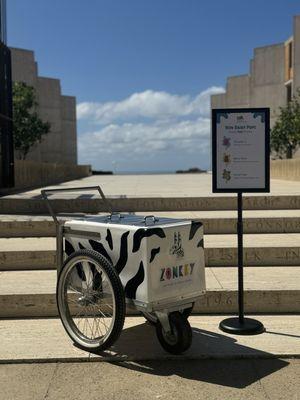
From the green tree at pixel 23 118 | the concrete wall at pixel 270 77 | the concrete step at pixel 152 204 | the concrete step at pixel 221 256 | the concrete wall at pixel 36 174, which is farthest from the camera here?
the concrete wall at pixel 270 77

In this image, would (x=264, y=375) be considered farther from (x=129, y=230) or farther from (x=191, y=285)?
(x=129, y=230)

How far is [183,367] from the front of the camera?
13.3 feet

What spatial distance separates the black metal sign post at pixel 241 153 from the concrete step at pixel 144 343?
0.21 metres

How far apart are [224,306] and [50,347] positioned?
1.81 m

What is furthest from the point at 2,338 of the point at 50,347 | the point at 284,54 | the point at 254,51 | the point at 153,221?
the point at 254,51

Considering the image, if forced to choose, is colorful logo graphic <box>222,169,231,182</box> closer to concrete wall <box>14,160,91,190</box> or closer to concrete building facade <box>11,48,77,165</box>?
concrete wall <box>14,160,91,190</box>

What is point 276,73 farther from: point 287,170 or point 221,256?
point 221,256

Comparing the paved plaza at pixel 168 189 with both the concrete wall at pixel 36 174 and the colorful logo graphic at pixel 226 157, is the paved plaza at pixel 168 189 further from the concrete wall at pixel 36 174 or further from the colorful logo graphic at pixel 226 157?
the colorful logo graphic at pixel 226 157

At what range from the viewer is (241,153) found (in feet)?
15.3

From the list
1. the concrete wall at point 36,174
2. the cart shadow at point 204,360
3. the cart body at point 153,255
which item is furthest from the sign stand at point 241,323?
the concrete wall at point 36,174

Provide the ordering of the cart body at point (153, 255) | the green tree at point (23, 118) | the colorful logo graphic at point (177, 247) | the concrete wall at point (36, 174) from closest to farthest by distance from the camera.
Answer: the cart body at point (153, 255), the colorful logo graphic at point (177, 247), the concrete wall at point (36, 174), the green tree at point (23, 118)

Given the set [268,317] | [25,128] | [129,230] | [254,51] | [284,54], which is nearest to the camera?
[129,230]

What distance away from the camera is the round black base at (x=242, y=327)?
464cm

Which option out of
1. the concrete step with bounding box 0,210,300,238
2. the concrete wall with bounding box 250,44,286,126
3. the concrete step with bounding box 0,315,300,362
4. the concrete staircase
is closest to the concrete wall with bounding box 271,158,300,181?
the concrete staircase
